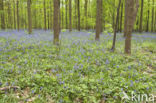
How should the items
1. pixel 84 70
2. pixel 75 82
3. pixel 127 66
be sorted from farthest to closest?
pixel 127 66 → pixel 84 70 → pixel 75 82

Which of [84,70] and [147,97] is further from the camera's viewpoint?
[84,70]

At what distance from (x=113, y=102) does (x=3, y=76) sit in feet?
12.5

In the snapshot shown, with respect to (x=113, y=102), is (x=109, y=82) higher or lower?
higher

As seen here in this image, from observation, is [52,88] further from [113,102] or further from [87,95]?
[113,102]

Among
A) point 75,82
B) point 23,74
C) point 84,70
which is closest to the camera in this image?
point 75,82

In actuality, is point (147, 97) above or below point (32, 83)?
below

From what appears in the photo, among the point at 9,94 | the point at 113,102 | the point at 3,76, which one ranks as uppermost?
the point at 3,76

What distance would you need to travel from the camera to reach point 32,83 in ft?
13.2

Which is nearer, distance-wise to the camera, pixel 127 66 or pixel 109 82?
pixel 109 82

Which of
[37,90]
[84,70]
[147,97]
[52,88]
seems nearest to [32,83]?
[37,90]

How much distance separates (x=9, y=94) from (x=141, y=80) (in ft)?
14.6

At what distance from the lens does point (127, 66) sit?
5805 millimetres

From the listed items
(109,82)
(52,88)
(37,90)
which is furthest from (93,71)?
(37,90)

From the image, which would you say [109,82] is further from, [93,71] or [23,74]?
[23,74]
